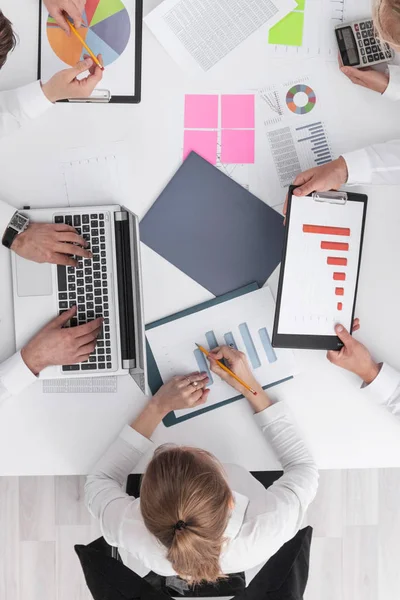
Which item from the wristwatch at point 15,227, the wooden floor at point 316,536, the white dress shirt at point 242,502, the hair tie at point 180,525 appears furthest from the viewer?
the wooden floor at point 316,536

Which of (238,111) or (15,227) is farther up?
(238,111)

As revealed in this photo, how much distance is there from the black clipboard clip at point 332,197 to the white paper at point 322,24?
1.12ft

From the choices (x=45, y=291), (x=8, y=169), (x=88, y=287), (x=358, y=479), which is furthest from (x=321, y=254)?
(x=358, y=479)

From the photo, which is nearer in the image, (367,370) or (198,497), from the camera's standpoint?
(198,497)

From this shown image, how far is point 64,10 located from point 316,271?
0.83 m

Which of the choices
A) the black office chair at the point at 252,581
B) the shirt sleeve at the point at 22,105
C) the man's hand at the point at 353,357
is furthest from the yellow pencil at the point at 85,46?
the black office chair at the point at 252,581

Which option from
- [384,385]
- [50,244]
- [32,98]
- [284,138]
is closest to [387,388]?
[384,385]

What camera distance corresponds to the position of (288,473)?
130cm

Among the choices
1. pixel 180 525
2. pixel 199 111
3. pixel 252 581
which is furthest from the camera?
pixel 199 111

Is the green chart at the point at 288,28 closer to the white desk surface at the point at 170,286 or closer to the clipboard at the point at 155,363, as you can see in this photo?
the white desk surface at the point at 170,286

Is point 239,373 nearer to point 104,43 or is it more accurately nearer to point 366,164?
point 366,164

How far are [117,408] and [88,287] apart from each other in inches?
11.8

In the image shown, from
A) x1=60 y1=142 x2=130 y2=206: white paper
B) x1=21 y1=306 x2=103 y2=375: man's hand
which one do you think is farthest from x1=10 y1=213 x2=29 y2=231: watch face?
x1=21 y1=306 x2=103 y2=375: man's hand

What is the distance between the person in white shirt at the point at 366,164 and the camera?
1269 millimetres
